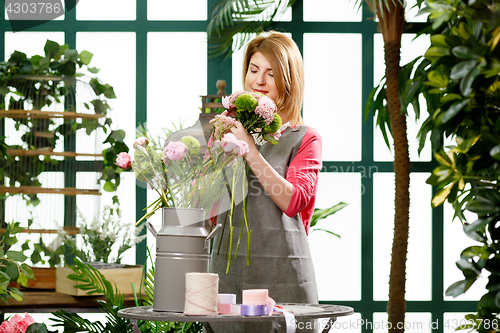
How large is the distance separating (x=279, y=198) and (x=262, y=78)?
396 mm

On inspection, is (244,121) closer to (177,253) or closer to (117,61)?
(177,253)

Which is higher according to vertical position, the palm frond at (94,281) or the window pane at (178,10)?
the window pane at (178,10)

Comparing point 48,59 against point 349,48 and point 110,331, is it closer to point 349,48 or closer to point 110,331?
point 110,331

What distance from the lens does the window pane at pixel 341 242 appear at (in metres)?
3.54

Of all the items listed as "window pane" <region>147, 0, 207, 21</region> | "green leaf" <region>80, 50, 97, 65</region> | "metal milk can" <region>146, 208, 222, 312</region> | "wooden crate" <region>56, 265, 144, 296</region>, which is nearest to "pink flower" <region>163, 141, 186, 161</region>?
"metal milk can" <region>146, 208, 222, 312</region>

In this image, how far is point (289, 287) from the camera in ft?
4.68

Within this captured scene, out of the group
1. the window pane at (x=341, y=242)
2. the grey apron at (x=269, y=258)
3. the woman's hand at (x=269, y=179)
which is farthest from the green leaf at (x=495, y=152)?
the window pane at (x=341, y=242)

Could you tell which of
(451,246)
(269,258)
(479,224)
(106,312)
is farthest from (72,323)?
(451,246)

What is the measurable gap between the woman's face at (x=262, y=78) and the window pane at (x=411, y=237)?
2.21 m

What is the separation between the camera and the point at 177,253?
3.72 feet

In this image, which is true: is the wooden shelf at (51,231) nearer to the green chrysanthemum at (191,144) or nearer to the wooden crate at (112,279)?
the wooden crate at (112,279)

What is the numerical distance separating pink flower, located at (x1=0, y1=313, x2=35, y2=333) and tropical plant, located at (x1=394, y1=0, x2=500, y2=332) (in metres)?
2.10

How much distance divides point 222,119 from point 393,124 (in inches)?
80.9

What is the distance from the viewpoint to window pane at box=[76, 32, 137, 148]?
3557 millimetres
